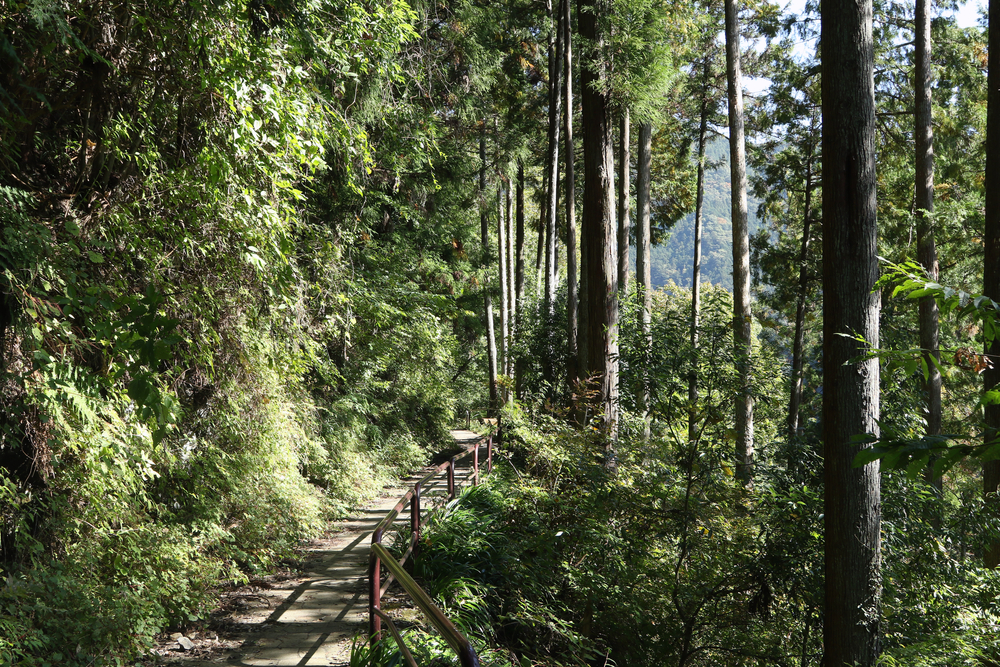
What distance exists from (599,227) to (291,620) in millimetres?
7648

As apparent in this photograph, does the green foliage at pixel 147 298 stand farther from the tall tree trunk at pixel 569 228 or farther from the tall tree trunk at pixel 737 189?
the tall tree trunk at pixel 737 189

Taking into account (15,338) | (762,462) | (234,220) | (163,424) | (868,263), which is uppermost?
(234,220)

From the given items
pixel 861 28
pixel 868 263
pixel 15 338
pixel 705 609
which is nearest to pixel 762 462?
pixel 705 609

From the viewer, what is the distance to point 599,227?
35.3ft

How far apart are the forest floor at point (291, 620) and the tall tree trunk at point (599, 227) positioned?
3.58 meters

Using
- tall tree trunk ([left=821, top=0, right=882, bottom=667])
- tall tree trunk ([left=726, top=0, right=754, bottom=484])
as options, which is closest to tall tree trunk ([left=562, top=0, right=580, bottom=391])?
tall tree trunk ([left=726, top=0, right=754, bottom=484])

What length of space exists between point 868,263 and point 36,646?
6583 mm

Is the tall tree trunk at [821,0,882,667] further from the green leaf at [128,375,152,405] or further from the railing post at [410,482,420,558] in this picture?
the green leaf at [128,375,152,405]

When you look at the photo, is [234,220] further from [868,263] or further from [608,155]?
[608,155]

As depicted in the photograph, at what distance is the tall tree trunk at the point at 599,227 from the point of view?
1037 cm

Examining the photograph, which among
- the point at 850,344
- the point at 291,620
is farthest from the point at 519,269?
the point at 850,344

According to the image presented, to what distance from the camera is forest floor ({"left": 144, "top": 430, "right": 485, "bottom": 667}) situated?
18.2ft

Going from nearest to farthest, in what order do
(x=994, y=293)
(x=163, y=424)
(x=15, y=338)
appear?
1. (x=163, y=424)
2. (x=15, y=338)
3. (x=994, y=293)

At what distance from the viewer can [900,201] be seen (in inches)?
719
